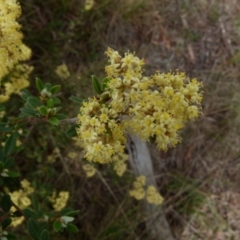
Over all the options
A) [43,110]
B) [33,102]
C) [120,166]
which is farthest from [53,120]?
[120,166]

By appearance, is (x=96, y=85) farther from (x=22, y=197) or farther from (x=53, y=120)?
(x=22, y=197)

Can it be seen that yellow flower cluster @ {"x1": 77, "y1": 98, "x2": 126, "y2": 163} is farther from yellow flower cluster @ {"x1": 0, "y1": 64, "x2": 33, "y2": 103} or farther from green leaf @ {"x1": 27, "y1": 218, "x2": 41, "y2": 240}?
yellow flower cluster @ {"x1": 0, "y1": 64, "x2": 33, "y2": 103}

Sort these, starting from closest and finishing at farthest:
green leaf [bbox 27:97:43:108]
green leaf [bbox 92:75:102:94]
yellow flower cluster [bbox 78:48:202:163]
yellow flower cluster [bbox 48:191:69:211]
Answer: yellow flower cluster [bbox 78:48:202:163] < green leaf [bbox 92:75:102:94] < green leaf [bbox 27:97:43:108] < yellow flower cluster [bbox 48:191:69:211]

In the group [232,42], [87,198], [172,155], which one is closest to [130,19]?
[232,42]

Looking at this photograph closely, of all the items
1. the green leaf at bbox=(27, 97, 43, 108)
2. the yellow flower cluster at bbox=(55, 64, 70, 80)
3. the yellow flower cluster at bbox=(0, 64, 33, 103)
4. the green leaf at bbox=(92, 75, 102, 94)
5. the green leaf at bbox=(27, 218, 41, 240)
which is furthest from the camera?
the yellow flower cluster at bbox=(55, 64, 70, 80)

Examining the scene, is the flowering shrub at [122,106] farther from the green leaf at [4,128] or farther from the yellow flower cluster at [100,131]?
the green leaf at [4,128]

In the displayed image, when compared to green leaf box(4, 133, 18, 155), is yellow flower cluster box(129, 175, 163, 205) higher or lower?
lower

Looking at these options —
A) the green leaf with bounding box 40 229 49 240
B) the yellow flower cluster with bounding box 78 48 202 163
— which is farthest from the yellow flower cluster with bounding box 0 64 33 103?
the yellow flower cluster with bounding box 78 48 202 163
